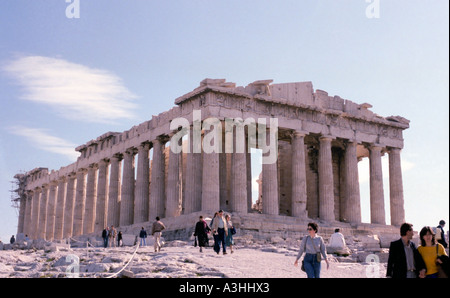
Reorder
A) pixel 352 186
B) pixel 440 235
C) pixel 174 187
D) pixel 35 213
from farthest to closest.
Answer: pixel 35 213, pixel 352 186, pixel 174 187, pixel 440 235

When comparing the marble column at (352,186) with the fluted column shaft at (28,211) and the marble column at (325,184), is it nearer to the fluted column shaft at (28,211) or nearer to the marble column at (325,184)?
the marble column at (325,184)

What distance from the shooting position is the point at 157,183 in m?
41.2

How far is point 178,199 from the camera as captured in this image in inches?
1542

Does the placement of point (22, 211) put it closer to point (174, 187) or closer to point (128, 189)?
point (128, 189)

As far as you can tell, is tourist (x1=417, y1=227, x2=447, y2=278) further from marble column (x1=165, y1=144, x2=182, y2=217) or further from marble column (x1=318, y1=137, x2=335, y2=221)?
marble column (x1=318, y1=137, x2=335, y2=221)

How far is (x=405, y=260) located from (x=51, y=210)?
4918cm

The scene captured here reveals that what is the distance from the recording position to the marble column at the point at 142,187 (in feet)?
137

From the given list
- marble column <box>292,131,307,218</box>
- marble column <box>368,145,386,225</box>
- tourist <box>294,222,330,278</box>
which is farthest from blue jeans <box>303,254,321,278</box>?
marble column <box>368,145,386,225</box>

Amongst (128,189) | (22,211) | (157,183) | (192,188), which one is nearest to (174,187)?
(192,188)

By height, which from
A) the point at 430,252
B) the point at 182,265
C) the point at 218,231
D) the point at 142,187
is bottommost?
the point at 182,265

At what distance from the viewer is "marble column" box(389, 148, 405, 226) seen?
1714 inches

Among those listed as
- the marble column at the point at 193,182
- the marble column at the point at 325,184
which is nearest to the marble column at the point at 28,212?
the marble column at the point at 193,182

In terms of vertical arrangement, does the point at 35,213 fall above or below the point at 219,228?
above
